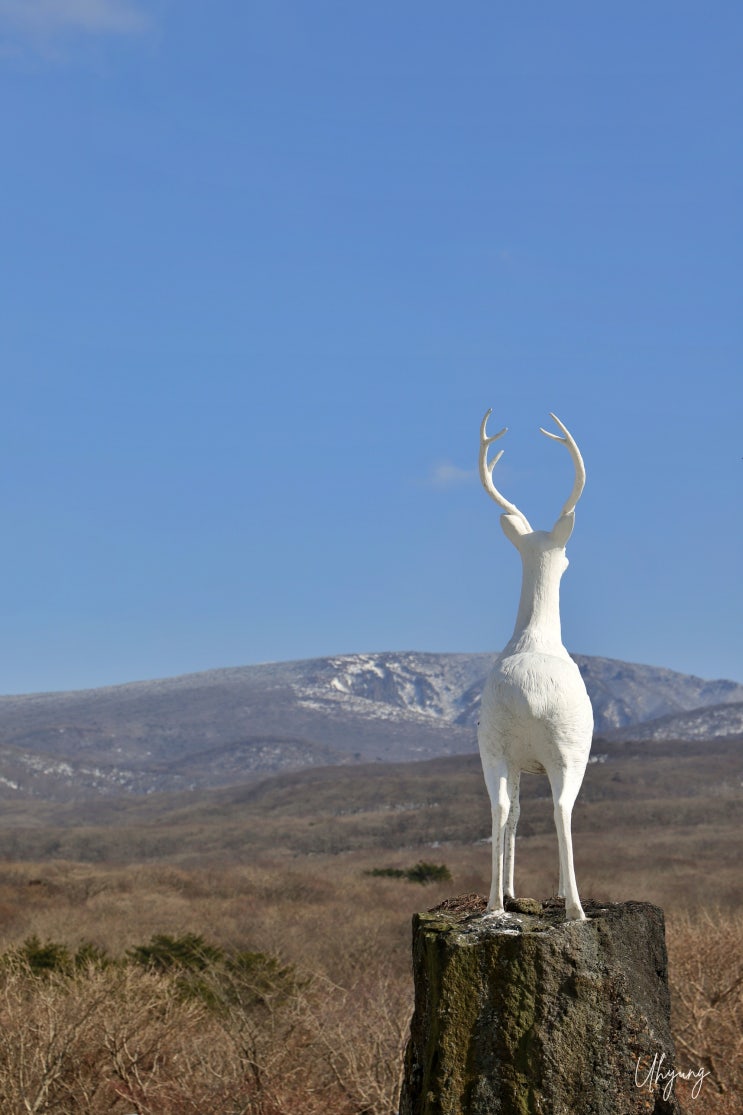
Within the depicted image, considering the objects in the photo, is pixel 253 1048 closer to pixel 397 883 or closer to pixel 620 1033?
pixel 620 1033

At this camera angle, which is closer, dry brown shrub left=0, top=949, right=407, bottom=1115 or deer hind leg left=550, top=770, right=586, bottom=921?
deer hind leg left=550, top=770, right=586, bottom=921

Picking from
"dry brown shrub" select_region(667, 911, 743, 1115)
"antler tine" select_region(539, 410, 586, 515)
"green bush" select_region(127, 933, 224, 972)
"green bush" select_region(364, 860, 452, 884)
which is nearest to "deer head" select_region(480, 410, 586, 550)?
"antler tine" select_region(539, 410, 586, 515)

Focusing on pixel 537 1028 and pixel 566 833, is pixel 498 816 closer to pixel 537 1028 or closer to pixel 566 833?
pixel 566 833

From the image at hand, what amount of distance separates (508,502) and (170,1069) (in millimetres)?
9418

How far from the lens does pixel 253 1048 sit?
1209 cm

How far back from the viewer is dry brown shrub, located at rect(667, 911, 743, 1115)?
40.6ft

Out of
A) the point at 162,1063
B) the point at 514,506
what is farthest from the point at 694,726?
the point at 514,506

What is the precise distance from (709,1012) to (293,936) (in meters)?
20.2

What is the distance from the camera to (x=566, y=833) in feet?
22.1

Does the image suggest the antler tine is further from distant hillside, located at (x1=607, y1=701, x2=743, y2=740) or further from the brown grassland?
distant hillside, located at (x1=607, y1=701, x2=743, y2=740)

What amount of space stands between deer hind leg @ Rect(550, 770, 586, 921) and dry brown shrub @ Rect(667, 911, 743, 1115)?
18.5ft

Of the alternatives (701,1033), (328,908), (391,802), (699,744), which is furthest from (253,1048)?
(699,744)

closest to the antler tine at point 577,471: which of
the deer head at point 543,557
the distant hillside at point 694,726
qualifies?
the deer head at point 543,557

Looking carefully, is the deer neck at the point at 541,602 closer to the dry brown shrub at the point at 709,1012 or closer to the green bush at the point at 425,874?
the dry brown shrub at the point at 709,1012
